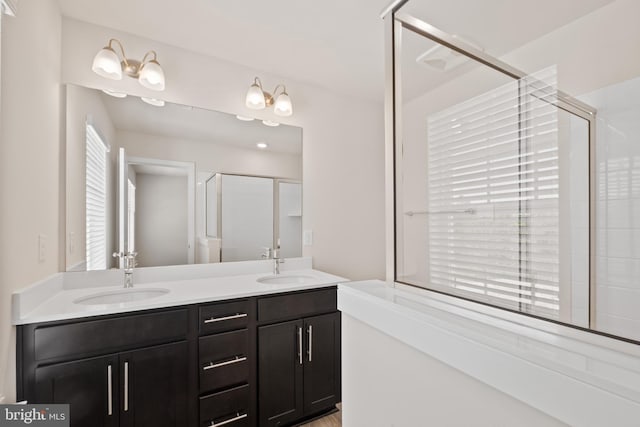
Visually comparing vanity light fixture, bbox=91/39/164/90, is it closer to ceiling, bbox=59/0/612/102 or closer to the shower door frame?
ceiling, bbox=59/0/612/102

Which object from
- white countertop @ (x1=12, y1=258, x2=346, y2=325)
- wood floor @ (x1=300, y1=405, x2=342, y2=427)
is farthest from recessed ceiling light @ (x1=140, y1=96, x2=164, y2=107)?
wood floor @ (x1=300, y1=405, x2=342, y2=427)

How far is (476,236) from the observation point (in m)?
0.76

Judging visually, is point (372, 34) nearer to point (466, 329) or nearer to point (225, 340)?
point (466, 329)

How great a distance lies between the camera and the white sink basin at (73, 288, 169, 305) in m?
1.58

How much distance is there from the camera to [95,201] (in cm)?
176

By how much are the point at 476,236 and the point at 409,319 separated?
28 centimetres

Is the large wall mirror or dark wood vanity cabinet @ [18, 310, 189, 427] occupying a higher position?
the large wall mirror

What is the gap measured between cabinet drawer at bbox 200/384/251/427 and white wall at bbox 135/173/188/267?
85 centimetres

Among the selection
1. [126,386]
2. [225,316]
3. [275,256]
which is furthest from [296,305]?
[126,386]

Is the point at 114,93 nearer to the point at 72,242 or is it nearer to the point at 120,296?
the point at 72,242

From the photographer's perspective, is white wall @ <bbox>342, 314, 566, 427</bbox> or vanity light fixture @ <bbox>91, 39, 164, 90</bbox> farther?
vanity light fixture @ <bbox>91, 39, 164, 90</bbox>

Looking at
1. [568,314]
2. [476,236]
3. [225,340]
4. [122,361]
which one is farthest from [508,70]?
[122,361]

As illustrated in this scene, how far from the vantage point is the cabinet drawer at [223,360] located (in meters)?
1.54

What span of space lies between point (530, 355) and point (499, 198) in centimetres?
36
